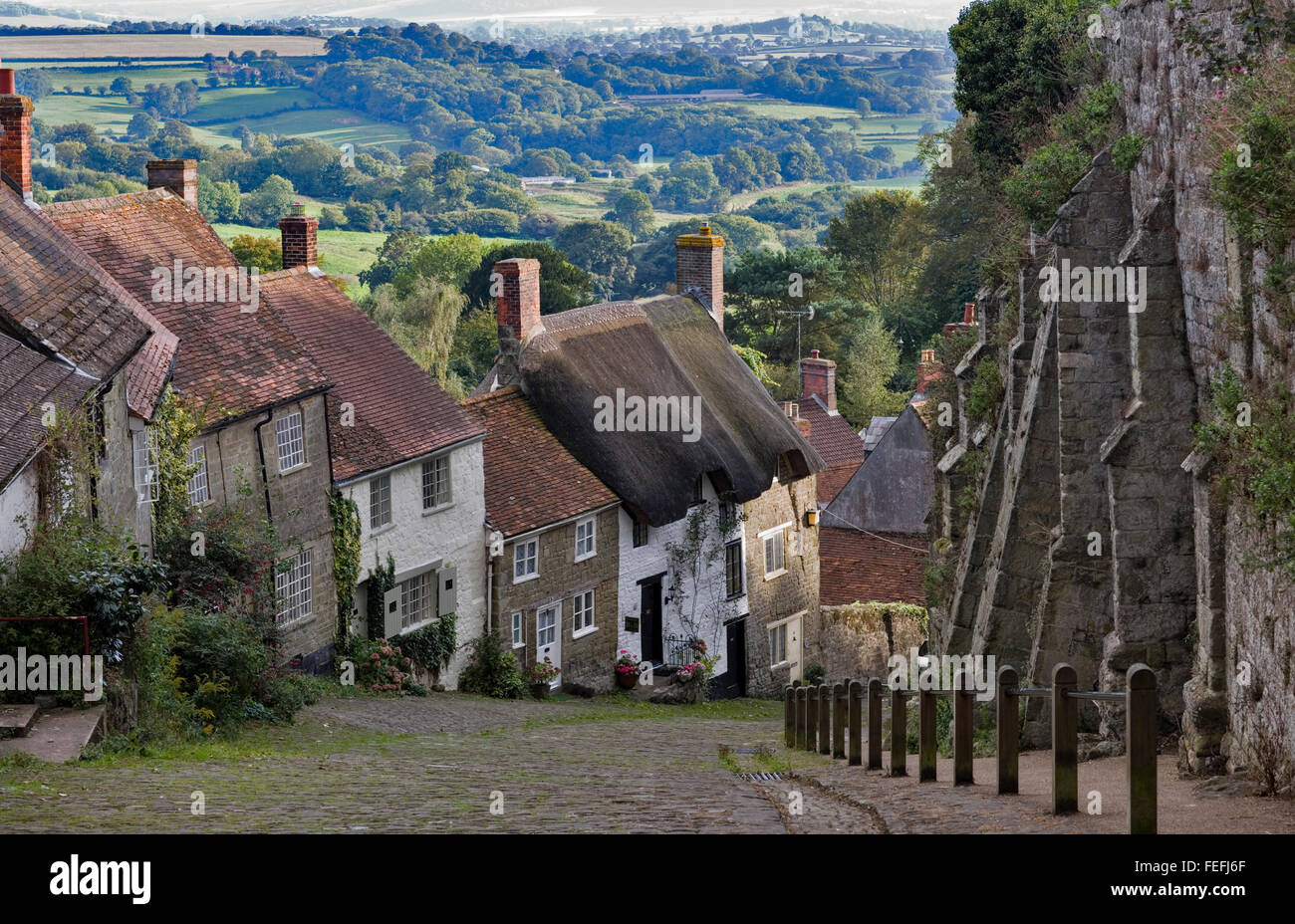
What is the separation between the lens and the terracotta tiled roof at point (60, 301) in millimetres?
17141

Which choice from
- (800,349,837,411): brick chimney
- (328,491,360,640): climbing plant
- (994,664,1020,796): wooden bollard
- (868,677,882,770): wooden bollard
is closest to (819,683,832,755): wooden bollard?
(868,677,882,770): wooden bollard

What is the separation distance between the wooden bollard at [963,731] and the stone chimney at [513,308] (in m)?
23.3

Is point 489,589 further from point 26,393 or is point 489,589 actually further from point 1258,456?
point 1258,456

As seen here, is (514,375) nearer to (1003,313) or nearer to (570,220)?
(1003,313)

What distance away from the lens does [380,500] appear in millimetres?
28281

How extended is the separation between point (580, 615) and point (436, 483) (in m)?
4.74

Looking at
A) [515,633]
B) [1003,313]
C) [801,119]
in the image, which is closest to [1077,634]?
[1003,313]

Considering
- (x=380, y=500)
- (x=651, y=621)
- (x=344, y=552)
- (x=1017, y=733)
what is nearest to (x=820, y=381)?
(x=651, y=621)

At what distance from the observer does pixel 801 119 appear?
179125 millimetres

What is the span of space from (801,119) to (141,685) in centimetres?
16997

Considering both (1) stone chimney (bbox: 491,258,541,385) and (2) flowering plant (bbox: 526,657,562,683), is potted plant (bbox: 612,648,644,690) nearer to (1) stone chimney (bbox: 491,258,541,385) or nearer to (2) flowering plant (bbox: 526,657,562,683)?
(2) flowering plant (bbox: 526,657,562,683)

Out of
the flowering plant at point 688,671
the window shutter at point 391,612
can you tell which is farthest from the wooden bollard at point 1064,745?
the flowering plant at point 688,671

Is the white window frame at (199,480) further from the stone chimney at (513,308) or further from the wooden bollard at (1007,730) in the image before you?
the wooden bollard at (1007,730)

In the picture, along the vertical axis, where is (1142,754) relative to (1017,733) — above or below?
above
